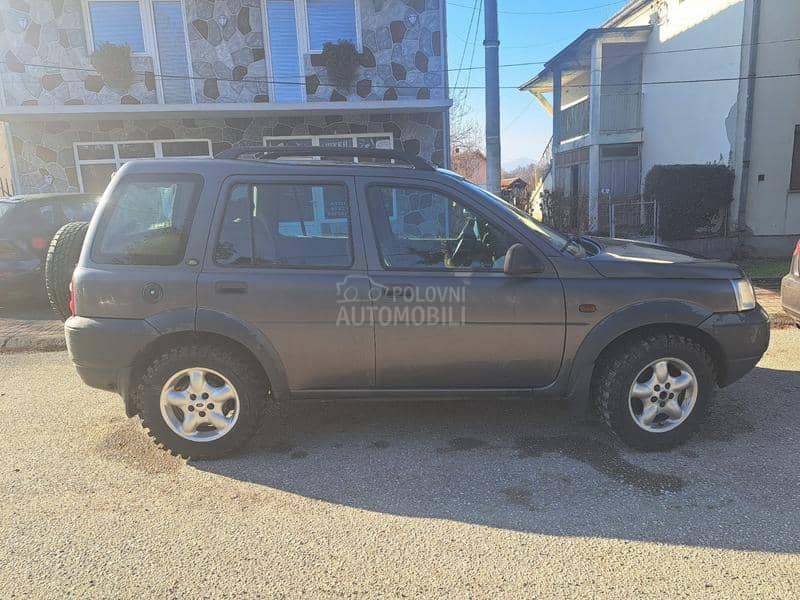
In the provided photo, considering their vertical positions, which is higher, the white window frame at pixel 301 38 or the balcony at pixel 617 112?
the white window frame at pixel 301 38

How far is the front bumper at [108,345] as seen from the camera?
11.0 feet

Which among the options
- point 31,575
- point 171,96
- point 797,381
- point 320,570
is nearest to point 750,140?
point 797,381

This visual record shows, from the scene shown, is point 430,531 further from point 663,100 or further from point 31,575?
point 663,100

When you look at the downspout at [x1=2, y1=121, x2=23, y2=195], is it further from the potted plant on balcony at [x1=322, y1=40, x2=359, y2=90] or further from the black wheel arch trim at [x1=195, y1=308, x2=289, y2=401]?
the black wheel arch trim at [x1=195, y1=308, x2=289, y2=401]

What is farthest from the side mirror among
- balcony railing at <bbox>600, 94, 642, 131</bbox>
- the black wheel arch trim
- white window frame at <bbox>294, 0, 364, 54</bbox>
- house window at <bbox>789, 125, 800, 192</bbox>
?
balcony railing at <bbox>600, 94, 642, 131</bbox>

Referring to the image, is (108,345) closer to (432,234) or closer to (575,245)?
(432,234)

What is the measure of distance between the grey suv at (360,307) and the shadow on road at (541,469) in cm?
31

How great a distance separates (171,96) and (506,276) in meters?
10.7

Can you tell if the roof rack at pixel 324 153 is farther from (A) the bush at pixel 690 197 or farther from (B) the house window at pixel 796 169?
(B) the house window at pixel 796 169

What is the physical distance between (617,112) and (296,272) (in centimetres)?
1716

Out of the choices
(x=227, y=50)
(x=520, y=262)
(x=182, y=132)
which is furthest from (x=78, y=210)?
(x=520, y=262)

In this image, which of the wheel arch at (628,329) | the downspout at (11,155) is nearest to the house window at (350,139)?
the downspout at (11,155)

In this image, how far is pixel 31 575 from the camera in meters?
2.46

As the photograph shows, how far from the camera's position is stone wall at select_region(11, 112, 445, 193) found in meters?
11.8
